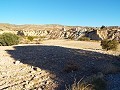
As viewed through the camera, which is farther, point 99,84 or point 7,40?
point 7,40

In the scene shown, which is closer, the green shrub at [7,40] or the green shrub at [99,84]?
the green shrub at [99,84]

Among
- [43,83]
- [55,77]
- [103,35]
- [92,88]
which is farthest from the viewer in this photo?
[103,35]

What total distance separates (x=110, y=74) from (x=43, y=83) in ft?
11.7

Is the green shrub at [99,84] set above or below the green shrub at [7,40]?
above

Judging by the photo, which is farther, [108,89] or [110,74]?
[110,74]

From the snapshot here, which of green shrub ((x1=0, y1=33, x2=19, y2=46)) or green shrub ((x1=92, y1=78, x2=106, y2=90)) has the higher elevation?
green shrub ((x1=92, y1=78, x2=106, y2=90))

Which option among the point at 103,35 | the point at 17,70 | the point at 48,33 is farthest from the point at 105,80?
the point at 48,33

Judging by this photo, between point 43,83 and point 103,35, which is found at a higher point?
point 43,83

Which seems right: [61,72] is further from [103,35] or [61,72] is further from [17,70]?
[103,35]

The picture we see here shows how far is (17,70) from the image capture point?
51.9 ft

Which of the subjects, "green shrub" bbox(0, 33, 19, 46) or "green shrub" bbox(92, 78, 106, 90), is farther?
"green shrub" bbox(0, 33, 19, 46)

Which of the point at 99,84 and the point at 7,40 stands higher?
the point at 99,84

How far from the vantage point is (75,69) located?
50.2 ft

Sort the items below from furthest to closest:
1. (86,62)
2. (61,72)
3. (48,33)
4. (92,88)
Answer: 1. (48,33)
2. (86,62)
3. (61,72)
4. (92,88)
